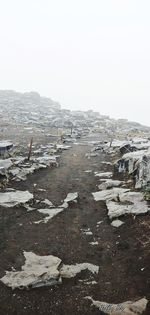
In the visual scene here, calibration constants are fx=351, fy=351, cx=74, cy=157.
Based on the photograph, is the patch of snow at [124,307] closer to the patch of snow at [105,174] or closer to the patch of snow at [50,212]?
the patch of snow at [50,212]

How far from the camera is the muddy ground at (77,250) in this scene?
1088cm

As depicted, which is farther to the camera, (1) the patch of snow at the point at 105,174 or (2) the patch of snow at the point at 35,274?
(1) the patch of snow at the point at 105,174

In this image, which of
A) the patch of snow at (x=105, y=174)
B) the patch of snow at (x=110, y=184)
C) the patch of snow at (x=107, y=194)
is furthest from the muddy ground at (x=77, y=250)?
the patch of snow at (x=105, y=174)

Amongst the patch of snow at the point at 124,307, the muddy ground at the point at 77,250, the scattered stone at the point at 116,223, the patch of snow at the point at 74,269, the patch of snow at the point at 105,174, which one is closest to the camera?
the patch of snow at the point at 124,307

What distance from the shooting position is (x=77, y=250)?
46.7ft

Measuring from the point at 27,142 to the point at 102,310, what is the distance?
96.5ft

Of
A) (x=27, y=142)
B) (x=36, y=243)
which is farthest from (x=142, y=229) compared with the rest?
(x=27, y=142)

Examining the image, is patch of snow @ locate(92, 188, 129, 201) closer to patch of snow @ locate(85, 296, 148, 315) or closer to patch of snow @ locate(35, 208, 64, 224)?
patch of snow @ locate(35, 208, 64, 224)

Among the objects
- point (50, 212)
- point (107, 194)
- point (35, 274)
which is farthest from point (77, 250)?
point (107, 194)

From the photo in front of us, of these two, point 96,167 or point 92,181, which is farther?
point 96,167

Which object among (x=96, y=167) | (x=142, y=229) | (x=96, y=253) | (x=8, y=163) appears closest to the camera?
(x=96, y=253)

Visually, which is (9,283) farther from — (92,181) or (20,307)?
(92,181)

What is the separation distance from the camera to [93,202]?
1967cm

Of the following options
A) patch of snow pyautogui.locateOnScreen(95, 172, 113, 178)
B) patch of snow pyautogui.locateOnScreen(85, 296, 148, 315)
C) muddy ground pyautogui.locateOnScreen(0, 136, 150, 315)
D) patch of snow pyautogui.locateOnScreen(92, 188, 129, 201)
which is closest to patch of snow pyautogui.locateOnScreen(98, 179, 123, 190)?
muddy ground pyautogui.locateOnScreen(0, 136, 150, 315)
